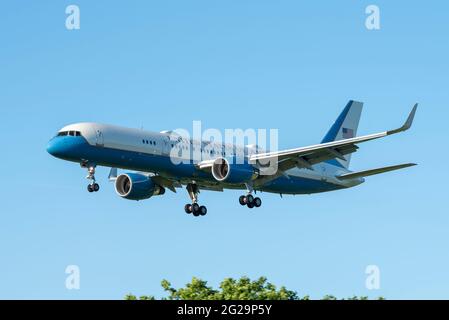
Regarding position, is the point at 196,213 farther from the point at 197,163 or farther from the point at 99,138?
the point at 99,138

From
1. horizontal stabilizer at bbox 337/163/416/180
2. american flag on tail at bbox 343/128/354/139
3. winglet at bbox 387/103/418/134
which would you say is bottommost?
horizontal stabilizer at bbox 337/163/416/180

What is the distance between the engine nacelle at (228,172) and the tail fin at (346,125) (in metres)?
12.5

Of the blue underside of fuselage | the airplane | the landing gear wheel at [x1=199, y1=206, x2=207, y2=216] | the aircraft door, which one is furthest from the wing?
the aircraft door

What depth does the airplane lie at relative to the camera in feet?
214

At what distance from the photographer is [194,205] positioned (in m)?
73.9

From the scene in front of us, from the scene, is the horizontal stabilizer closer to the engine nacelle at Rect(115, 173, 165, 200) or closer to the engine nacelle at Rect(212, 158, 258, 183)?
the engine nacelle at Rect(212, 158, 258, 183)

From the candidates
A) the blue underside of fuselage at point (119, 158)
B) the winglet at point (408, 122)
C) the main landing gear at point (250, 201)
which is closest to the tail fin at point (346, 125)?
the main landing gear at point (250, 201)

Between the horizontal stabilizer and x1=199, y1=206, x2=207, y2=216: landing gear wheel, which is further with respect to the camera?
x1=199, y1=206, x2=207, y2=216: landing gear wheel

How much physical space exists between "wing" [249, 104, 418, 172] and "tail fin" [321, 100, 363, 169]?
9743 millimetres

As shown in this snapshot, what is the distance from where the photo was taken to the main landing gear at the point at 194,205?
73875mm

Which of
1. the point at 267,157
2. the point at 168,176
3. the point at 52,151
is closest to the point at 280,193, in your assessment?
the point at 267,157

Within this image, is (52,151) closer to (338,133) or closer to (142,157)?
(142,157)

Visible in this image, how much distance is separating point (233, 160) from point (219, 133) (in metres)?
2.81
